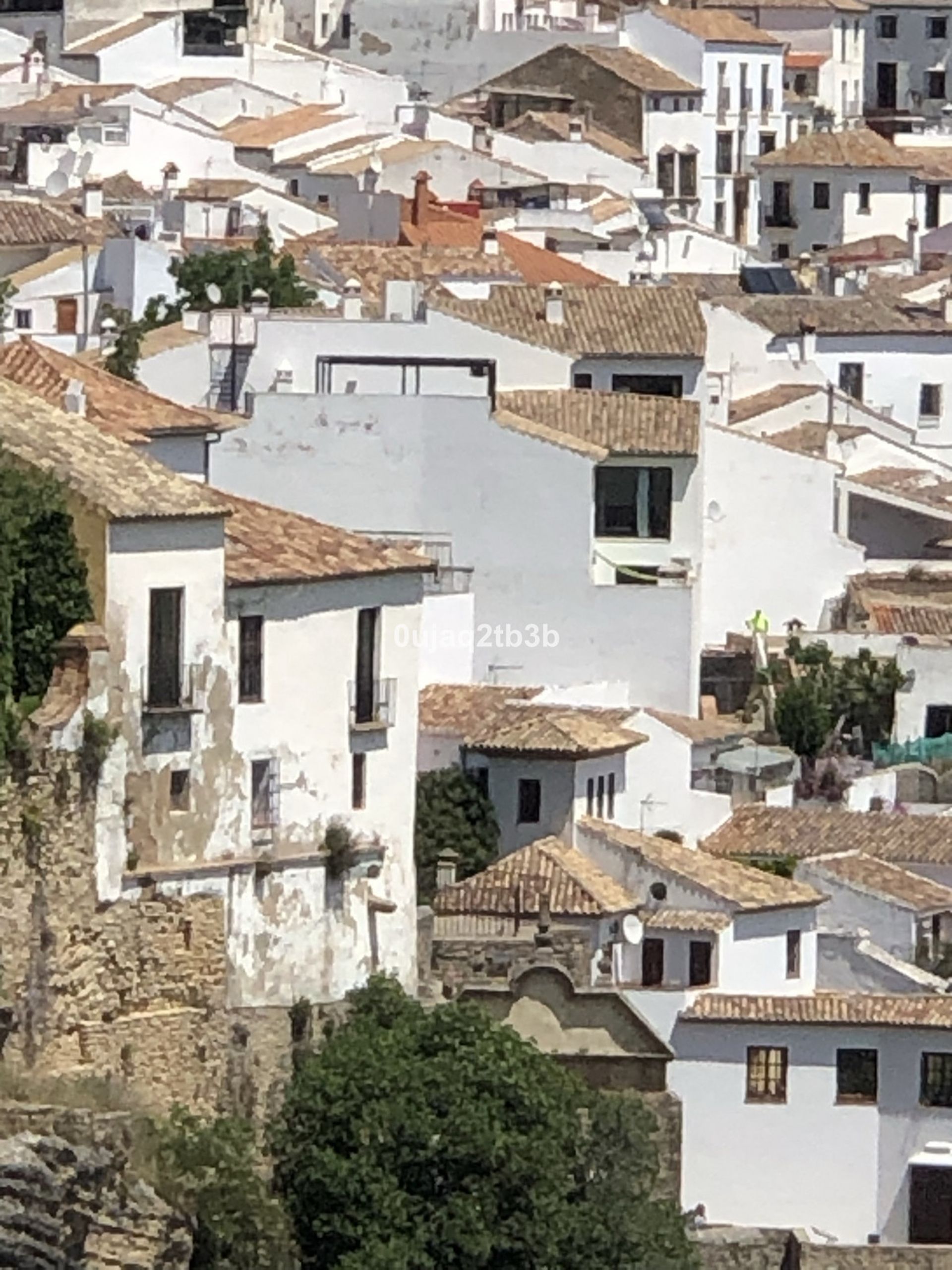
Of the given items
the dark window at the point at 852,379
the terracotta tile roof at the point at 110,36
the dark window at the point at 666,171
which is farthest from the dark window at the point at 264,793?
the terracotta tile roof at the point at 110,36

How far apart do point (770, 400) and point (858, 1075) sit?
28.9 meters

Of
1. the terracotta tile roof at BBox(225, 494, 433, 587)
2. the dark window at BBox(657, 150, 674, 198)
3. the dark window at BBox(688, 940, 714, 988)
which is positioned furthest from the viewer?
the dark window at BBox(657, 150, 674, 198)

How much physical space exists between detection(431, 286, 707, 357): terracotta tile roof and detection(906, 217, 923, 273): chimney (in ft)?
105

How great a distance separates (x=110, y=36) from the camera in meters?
104

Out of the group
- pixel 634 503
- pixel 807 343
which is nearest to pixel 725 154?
pixel 807 343

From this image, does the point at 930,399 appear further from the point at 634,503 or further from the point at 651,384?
the point at 634,503

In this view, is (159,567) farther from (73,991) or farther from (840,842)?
(840,842)

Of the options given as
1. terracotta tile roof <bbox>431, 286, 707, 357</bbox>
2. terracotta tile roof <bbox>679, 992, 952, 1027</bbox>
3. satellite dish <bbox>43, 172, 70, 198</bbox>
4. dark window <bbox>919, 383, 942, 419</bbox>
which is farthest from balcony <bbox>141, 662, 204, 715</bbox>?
satellite dish <bbox>43, 172, 70, 198</bbox>

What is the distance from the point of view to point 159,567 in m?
35.6

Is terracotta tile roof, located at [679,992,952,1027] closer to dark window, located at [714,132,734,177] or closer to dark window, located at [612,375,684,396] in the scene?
dark window, located at [612,375,684,396]

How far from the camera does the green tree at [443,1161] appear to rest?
118 ft

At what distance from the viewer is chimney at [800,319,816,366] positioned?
247 ft

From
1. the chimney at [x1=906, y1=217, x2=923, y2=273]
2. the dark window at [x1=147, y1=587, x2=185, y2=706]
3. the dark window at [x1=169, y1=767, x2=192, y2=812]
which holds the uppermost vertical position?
the dark window at [x1=147, y1=587, x2=185, y2=706]

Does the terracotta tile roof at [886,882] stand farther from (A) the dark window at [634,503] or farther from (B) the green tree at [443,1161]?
(B) the green tree at [443,1161]
